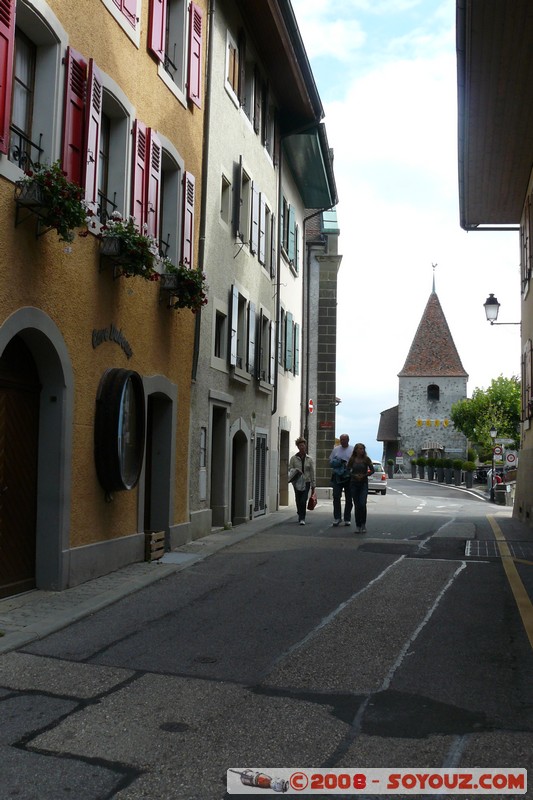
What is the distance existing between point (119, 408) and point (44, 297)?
1822 mm

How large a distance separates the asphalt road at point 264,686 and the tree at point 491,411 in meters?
84.1

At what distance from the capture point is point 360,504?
1476 centimetres

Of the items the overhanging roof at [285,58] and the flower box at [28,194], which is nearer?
the flower box at [28,194]

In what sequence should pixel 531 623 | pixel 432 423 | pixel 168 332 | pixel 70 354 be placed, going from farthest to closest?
pixel 432 423
pixel 168 332
pixel 70 354
pixel 531 623

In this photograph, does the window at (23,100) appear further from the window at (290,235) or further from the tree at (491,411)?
the tree at (491,411)

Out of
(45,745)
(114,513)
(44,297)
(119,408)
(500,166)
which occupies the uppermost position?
(500,166)

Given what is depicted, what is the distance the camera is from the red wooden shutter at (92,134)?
9.15 m

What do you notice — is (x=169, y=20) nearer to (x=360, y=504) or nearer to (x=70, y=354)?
(x=70, y=354)

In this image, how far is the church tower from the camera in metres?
104

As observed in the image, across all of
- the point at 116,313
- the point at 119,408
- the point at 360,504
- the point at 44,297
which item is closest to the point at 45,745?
the point at 44,297

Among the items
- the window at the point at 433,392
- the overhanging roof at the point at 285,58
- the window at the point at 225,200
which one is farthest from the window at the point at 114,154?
the window at the point at 433,392

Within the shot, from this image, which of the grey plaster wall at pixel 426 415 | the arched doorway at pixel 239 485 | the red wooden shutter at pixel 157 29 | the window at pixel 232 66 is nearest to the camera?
the red wooden shutter at pixel 157 29

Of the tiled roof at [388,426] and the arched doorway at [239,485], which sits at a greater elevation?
the tiled roof at [388,426]

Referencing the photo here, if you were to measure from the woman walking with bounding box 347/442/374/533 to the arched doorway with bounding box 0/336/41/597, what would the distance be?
23.3 feet
